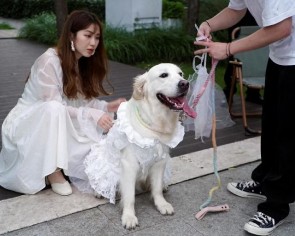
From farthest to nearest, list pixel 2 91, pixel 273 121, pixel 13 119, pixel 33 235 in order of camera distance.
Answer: pixel 2 91 < pixel 13 119 < pixel 273 121 < pixel 33 235

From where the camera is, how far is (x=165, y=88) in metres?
2.93

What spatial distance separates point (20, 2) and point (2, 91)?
12733 mm

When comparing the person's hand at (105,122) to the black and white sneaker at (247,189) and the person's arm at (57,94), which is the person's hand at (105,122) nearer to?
the person's arm at (57,94)

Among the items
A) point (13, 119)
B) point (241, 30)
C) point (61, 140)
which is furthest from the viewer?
point (241, 30)

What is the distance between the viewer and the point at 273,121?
3090 mm

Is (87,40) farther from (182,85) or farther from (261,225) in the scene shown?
(261,225)

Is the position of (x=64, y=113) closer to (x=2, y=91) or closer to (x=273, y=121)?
(x=273, y=121)

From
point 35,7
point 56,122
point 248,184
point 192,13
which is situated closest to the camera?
point 56,122

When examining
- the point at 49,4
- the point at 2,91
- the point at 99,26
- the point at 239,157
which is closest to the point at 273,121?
the point at 239,157

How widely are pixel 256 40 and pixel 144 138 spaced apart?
999mm

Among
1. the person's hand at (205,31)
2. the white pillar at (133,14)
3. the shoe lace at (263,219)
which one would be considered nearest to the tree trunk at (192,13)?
the white pillar at (133,14)

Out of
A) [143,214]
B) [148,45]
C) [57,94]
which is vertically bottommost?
[143,214]

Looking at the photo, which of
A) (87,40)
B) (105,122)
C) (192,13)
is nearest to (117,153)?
(105,122)

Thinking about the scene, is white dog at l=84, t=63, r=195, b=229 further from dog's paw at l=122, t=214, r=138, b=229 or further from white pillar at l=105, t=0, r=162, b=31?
white pillar at l=105, t=0, r=162, b=31
